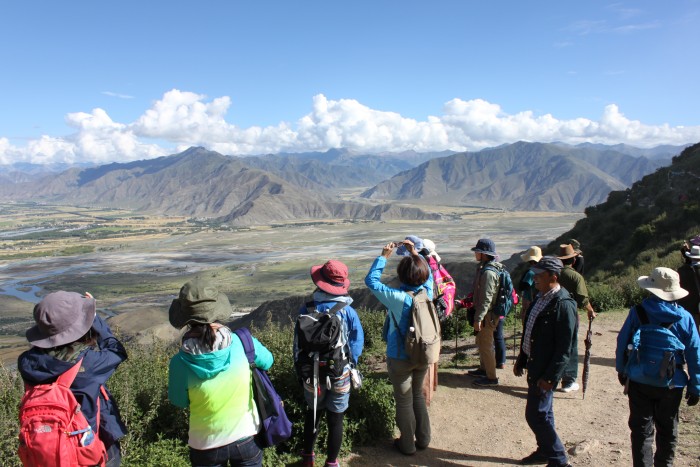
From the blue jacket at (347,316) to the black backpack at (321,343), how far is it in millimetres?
45

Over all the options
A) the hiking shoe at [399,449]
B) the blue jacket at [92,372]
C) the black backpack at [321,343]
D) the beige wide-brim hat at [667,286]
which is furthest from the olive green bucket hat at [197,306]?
the beige wide-brim hat at [667,286]

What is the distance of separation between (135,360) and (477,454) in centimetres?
361

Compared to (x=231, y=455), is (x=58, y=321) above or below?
above

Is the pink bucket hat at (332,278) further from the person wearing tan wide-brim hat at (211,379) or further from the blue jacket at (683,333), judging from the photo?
the blue jacket at (683,333)

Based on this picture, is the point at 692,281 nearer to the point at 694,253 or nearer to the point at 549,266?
the point at 694,253

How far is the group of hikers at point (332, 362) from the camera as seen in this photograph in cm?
245

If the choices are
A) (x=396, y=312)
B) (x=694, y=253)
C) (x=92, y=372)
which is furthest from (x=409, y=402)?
(x=694, y=253)

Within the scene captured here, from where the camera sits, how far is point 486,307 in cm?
549

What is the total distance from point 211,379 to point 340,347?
1130 mm

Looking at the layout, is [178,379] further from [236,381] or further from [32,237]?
[32,237]

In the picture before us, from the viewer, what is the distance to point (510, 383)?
6.11 metres

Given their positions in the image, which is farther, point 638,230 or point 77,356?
point 638,230

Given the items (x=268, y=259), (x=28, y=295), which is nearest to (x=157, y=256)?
(x=268, y=259)

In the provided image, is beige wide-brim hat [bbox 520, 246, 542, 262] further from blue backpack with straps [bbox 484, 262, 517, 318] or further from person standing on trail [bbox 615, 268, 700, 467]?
person standing on trail [bbox 615, 268, 700, 467]
